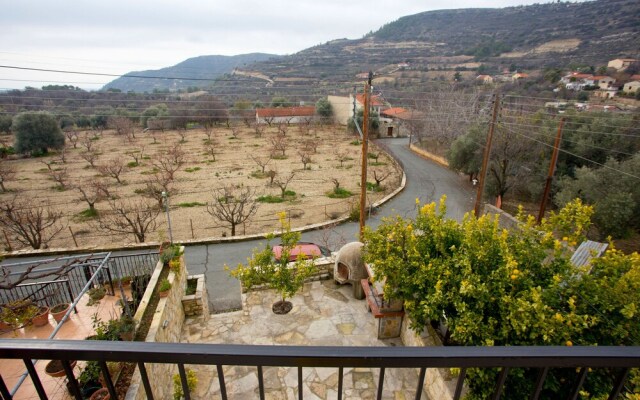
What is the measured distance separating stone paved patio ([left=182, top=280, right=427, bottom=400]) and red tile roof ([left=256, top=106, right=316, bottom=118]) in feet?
160

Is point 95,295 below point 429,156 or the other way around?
the other way around

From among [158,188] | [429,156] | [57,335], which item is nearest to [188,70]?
[158,188]

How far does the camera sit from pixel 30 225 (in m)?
13.0

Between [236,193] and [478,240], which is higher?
[478,240]

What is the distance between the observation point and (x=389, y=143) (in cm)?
3928

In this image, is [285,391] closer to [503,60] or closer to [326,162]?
[326,162]

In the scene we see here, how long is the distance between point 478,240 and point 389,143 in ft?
115

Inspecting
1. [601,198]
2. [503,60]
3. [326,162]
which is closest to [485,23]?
[503,60]

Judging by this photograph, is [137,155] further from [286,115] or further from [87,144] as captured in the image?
[286,115]

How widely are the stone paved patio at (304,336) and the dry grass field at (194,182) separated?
430cm

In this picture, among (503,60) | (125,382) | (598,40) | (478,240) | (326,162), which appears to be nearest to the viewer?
(125,382)

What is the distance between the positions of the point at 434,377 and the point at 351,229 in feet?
33.3

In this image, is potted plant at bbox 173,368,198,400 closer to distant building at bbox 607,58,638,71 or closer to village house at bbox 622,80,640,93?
village house at bbox 622,80,640,93

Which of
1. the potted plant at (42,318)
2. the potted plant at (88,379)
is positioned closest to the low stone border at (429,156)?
the potted plant at (42,318)
